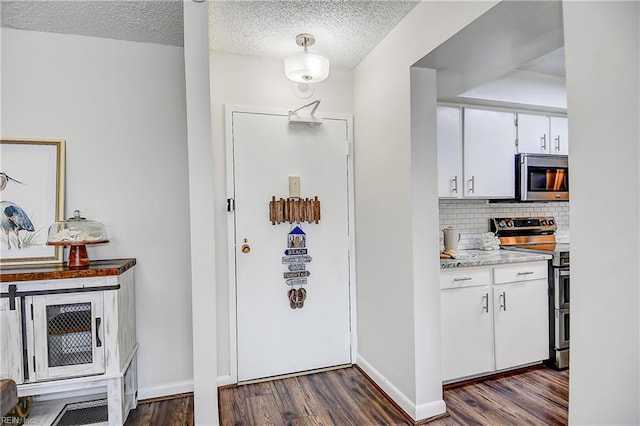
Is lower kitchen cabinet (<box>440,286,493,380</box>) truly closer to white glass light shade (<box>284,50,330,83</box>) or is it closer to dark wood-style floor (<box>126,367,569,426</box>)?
dark wood-style floor (<box>126,367,569,426</box>)

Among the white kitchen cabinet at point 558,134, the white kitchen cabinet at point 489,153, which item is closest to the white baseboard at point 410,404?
the white kitchen cabinet at point 489,153

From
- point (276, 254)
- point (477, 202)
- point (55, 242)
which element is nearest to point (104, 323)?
point (55, 242)

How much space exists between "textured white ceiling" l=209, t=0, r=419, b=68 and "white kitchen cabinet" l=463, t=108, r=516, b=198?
1136mm

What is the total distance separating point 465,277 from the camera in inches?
96.3

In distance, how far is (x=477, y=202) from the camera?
329 cm

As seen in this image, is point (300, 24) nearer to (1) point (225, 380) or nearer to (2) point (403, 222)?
(2) point (403, 222)

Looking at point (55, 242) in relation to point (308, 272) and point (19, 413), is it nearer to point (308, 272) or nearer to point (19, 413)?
point (19, 413)

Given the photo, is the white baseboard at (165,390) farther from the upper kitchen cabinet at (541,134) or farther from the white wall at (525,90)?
the upper kitchen cabinet at (541,134)

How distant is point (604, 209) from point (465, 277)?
136cm

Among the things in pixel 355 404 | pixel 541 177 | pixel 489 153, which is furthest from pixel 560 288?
pixel 355 404

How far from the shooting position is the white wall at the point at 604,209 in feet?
3.65

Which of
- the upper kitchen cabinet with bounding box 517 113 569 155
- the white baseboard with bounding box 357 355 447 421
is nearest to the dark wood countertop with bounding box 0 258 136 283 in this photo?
the white baseboard with bounding box 357 355 447 421

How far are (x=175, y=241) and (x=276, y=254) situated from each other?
29.0 inches

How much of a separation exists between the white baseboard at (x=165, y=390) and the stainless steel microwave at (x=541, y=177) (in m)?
3.12
